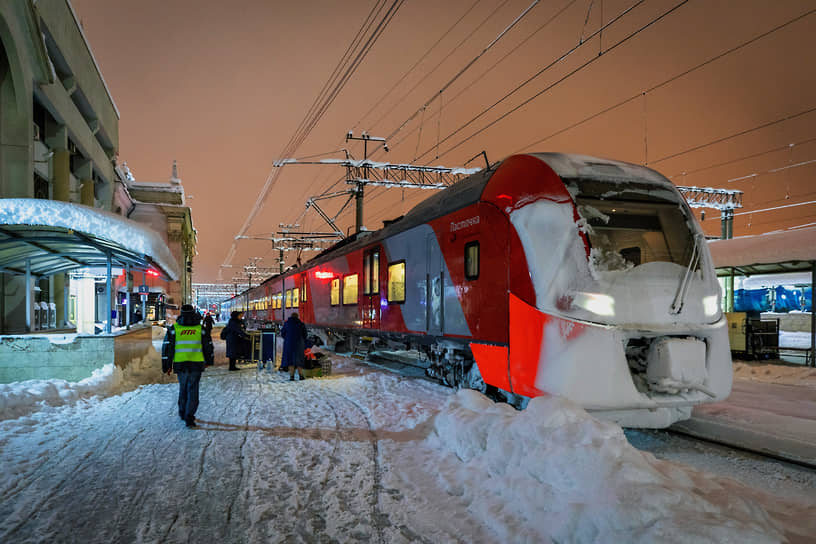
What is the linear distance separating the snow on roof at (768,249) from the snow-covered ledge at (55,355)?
12890mm

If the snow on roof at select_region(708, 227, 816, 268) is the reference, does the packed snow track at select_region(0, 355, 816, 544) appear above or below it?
below

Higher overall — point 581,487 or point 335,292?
point 335,292

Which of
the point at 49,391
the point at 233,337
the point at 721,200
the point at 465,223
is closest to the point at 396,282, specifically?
the point at 465,223

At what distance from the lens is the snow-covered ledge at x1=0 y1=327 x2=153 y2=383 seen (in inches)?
371

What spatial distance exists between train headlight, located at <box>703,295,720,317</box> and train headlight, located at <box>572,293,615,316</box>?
123 cm

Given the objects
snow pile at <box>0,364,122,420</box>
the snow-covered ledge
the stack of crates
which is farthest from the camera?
the stack of crates

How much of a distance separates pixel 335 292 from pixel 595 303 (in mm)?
10840

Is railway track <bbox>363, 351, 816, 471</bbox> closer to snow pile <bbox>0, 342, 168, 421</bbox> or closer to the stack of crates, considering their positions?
the stack of crates

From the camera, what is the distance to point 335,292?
15.6m

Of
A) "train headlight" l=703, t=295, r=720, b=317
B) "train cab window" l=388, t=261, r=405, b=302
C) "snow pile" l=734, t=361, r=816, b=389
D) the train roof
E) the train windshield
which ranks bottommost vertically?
"snow pile" l=734, t=361, r=816, b=389

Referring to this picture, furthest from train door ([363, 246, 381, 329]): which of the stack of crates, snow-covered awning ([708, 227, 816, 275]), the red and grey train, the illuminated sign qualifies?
snow-covered awning ([708, 227, 816, 275])

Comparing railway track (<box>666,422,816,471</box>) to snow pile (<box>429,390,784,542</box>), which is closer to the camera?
snow pile (<box>429,390,784,542</box>)

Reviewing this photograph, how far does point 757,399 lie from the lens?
8312mm

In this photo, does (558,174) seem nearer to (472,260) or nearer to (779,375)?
(472,260)
